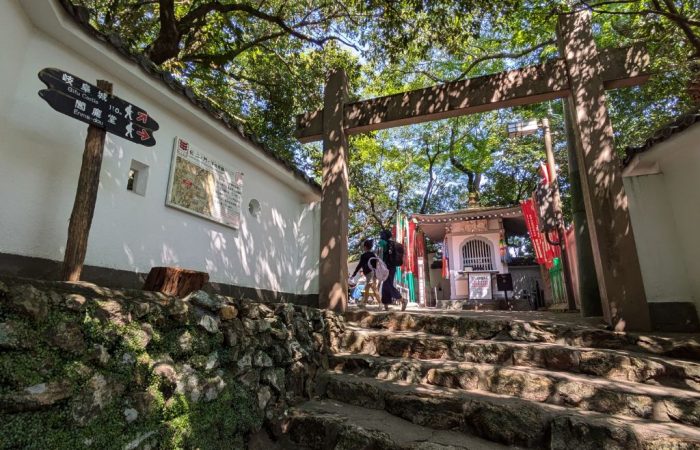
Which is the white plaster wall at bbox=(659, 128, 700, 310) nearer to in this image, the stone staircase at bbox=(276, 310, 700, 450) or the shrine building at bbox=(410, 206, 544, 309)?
the stone staircase at bbox=(276, 310, 700, 450)

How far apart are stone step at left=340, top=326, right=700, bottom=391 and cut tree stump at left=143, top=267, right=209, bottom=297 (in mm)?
2583

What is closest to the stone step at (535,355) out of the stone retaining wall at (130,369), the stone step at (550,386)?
the stone step at (550,386)

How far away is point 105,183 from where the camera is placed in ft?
13.3

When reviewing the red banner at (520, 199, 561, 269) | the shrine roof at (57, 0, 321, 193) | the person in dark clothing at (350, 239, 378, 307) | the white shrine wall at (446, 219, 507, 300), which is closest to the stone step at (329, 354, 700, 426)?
the shrine roof at (57, 0, 321, 193)

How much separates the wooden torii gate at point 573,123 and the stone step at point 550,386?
1786 mm

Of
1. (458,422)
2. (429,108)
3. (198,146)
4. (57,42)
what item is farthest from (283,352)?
(429,108)

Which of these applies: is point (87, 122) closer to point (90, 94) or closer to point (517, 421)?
point (90, 94)

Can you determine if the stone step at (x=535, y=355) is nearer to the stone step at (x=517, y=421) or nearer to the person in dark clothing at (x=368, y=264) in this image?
the stone step at (x=517, y=421)

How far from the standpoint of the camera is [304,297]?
791 centimetres

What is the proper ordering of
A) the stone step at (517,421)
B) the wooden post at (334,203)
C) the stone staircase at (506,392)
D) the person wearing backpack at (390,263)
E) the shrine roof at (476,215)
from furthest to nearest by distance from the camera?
the shrine roof at (476,215) → the person wearing backpack at (390,263) → the wooden post at (334,203) → the stone staircase at (506,392) → the stone step at (517,421)

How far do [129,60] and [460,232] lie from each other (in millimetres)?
14648

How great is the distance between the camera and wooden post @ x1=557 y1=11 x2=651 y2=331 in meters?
5.14

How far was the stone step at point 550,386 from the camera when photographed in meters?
3.32

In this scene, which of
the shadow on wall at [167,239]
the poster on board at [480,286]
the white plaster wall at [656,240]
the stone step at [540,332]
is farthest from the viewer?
the poster on board at [480,286]
